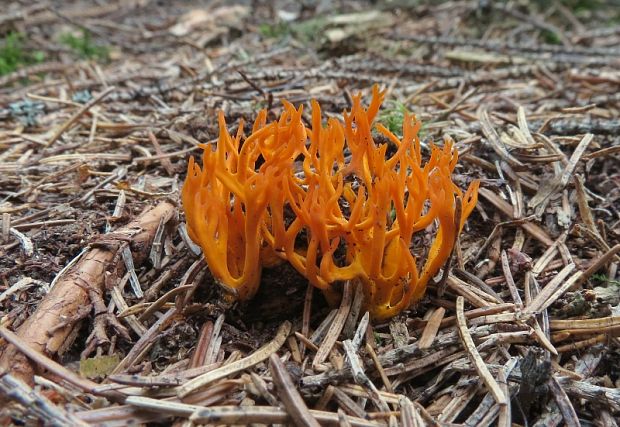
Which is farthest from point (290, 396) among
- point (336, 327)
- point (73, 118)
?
point (73, 118)

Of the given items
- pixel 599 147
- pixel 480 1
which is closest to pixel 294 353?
pixel 599 147

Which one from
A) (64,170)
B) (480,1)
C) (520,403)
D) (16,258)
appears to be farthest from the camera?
(480,1)

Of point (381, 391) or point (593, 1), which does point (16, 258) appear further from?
point (593, 1)

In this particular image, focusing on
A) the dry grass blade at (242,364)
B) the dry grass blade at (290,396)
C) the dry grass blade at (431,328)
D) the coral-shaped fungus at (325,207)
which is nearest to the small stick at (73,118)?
the coral-shaped fungus at (325,207)

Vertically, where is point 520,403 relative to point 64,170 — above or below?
below

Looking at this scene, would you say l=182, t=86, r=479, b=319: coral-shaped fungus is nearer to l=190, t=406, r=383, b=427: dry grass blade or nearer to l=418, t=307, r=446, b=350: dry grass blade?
l=418, t=307, r=446, b=350: dry grass blade

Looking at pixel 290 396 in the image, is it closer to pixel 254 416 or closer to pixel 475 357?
pixel 254 416

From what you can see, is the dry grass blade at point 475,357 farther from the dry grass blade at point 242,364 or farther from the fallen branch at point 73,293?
the fallen branch at point 73,293
